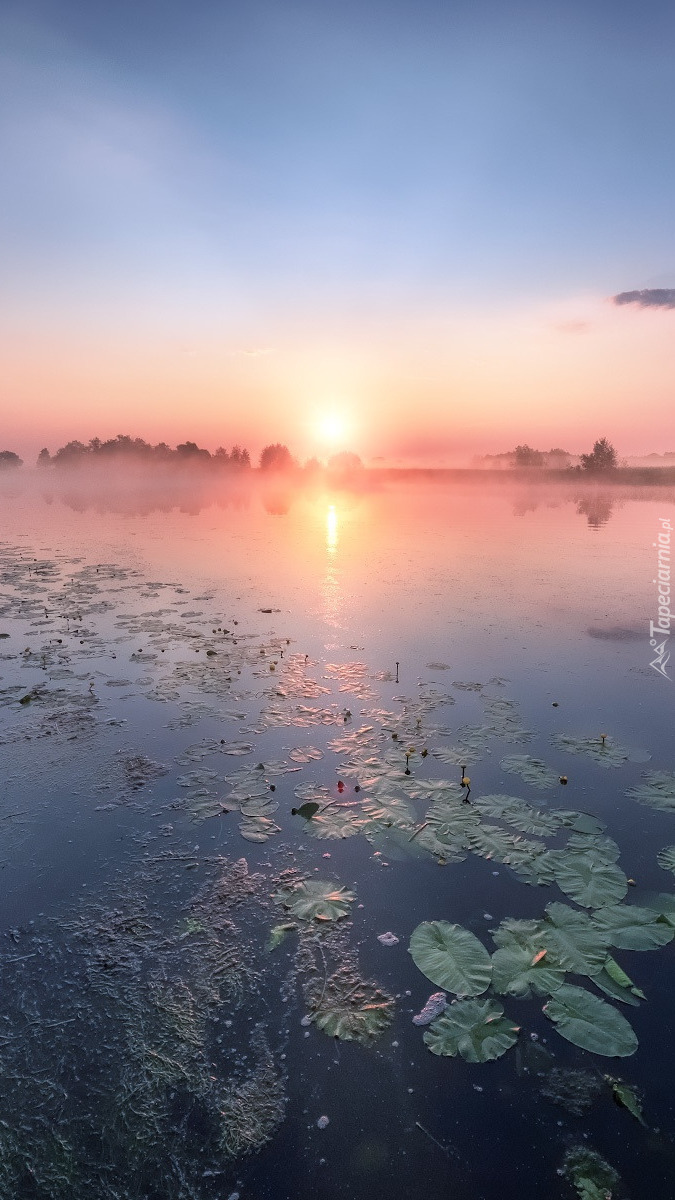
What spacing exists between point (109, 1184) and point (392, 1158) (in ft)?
6.22

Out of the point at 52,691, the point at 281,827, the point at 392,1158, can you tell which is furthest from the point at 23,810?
the point at 392,1158

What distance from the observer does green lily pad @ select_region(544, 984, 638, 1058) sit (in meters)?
4.54

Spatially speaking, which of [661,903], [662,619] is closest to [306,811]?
[661,903]

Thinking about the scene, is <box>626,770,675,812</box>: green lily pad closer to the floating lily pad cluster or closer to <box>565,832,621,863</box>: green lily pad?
<box>565,832,621,863</box>: green lily pad

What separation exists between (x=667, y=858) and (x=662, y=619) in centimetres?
1206

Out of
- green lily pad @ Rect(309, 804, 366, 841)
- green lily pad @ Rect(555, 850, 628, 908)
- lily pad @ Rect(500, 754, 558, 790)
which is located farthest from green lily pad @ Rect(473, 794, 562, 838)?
green lily pad @ Rect(309, 804, 366, 841)

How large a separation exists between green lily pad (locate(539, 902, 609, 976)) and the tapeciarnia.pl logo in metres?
8.36

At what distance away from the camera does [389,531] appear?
3950cm

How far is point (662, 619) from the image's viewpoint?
16.8m

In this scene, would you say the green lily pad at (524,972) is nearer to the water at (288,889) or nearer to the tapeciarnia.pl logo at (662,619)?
the water at (288,889)

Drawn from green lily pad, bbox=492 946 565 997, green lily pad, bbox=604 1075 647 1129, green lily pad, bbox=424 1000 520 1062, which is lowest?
green lily pad, bbox=604 1075 647 1129

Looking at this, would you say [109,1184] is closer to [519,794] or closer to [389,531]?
[519,794]

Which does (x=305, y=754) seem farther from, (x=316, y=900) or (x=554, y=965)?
(x=554, y=965)

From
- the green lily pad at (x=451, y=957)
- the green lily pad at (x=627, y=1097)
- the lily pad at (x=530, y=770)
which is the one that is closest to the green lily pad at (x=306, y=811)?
the green lily pad at (x=451, y=957)
